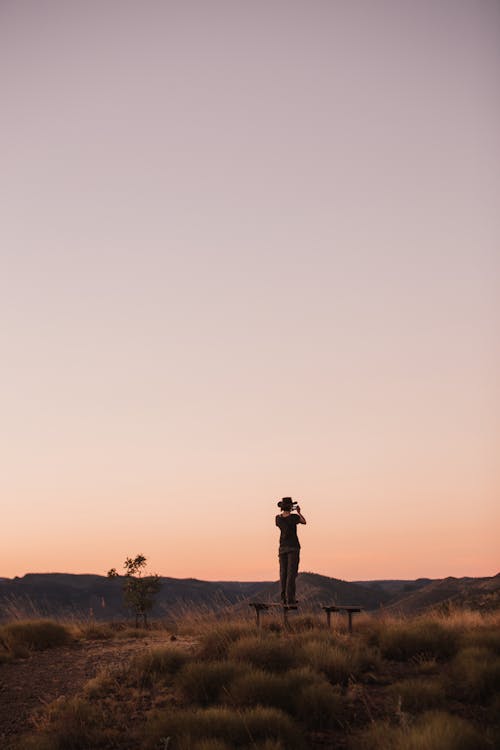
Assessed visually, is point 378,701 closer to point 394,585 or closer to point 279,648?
point 279,648

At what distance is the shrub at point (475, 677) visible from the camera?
10184mm

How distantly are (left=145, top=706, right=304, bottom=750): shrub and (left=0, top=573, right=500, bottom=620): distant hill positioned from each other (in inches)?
898

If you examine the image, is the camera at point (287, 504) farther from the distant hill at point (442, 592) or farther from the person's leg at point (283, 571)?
the distant hill at point (442, 592)

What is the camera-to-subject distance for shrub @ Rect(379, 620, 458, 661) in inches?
500

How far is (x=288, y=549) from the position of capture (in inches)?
642

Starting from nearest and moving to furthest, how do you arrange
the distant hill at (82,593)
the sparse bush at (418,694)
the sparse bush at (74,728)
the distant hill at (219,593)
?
the sparse bush at (74,728), the sparse bush at (418,694), the distant hill at (219,593), the distant hill at (82,593)

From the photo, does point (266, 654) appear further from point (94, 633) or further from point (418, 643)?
point (94, 633)

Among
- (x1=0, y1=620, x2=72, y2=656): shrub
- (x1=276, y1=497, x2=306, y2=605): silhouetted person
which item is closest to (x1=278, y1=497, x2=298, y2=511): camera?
(x1=276, y1=497, x2=306, y2=605): silhouetted person

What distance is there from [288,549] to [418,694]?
651cm

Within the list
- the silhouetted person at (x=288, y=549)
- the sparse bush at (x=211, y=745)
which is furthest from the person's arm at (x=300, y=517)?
the sparse bush at (x=211, y=745)

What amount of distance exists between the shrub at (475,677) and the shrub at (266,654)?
2.46 meters

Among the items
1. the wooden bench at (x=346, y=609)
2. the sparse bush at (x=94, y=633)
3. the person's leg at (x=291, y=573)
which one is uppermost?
the person's leg at (x=291, y=573)

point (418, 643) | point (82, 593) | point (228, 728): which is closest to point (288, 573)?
point (418, 643)

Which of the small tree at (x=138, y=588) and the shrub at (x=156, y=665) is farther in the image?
the small tree at (x=138, y=588)
